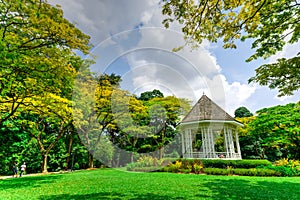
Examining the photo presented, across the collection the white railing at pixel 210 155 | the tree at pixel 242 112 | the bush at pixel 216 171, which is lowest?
the bush at pixel 216 171

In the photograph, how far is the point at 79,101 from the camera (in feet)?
43.2

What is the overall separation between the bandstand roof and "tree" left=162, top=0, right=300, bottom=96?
26.2ft

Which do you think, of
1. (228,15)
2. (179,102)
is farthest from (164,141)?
(228,15)

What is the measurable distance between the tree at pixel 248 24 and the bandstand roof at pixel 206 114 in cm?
799

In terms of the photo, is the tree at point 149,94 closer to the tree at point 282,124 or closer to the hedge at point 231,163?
the hedge at point 231,163

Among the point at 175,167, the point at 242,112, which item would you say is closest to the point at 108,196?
the point at 175,167

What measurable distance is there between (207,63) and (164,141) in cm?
971

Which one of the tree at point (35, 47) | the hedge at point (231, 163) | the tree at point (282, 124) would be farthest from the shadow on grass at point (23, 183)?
the tree at point (282, 124)

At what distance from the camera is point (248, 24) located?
4586 millimetres

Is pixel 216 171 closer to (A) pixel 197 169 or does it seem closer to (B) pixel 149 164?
(A) pixel 197 169

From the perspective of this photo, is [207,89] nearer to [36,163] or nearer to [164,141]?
[164,141]

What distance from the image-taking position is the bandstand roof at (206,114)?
1359 centimetres

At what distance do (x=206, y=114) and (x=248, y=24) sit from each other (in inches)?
396

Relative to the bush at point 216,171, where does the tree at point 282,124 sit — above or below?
above
